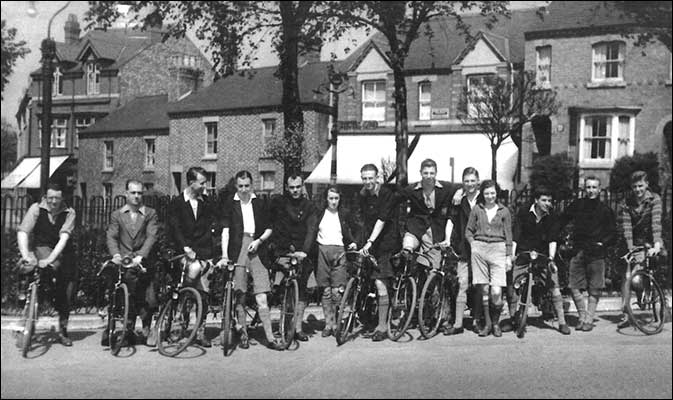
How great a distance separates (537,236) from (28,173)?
319 cm

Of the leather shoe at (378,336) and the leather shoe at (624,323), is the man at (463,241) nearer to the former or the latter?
the leather shoe at (378,336)

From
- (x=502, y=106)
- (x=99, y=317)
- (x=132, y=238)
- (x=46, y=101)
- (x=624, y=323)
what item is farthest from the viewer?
(x=502, y=106)

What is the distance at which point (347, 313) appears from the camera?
417 cm

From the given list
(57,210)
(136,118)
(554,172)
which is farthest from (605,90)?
(57,210)

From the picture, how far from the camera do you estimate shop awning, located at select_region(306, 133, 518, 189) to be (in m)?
4.41

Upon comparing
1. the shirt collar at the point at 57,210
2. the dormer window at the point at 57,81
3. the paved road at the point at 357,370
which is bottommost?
the paved road at the point at 357,370

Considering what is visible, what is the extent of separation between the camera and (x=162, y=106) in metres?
4.42

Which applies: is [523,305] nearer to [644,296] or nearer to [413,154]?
[644,296]

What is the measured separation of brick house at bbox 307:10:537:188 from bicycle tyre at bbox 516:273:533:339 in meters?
1.04

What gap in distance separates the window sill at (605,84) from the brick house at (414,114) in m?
5.99

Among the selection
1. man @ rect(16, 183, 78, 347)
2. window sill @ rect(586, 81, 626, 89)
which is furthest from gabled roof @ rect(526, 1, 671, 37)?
man @ rect(16, 183, 78, 347)

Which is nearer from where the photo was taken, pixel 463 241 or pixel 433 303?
pixel 463 241

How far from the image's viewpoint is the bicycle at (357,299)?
161 inches

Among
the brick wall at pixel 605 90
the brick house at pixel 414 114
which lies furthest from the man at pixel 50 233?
the brick wall at pixel 605 90
